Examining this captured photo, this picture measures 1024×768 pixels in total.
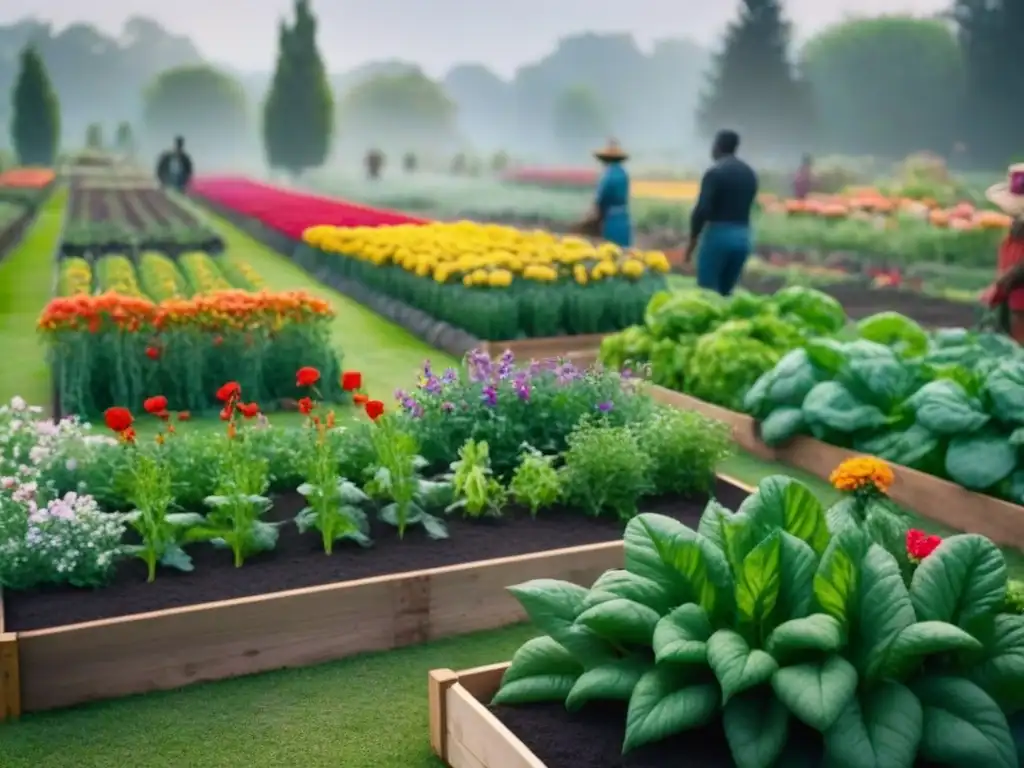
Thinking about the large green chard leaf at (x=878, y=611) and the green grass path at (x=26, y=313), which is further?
the green grass path at (x=26, y=313)

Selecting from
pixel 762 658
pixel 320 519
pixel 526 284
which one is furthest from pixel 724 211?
pixel 762 658

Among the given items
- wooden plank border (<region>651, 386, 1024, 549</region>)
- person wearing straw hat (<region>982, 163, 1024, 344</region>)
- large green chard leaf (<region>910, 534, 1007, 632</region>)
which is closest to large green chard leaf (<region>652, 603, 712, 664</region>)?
large green chard leaf (<region>910, 534, 1007, 632</region>)

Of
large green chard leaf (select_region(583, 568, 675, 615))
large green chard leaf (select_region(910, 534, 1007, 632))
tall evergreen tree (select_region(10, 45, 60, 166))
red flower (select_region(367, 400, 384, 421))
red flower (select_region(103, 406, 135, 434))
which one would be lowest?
large green chard leaf (select_region(583, 568, 675, 615))

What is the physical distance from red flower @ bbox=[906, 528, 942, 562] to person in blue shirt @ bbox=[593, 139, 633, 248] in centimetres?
857

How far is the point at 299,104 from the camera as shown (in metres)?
43.0

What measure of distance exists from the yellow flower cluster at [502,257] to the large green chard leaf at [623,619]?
21.6 ft

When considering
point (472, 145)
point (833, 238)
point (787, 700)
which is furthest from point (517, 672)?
point (472, 145)

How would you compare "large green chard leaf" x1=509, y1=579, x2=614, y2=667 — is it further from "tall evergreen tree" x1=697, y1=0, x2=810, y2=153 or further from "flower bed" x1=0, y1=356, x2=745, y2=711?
"tall evergreen tree" x1=697, y1=0, x2=810, y2=153

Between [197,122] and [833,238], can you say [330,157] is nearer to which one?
[197,122]

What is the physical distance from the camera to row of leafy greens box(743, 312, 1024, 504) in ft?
18.1

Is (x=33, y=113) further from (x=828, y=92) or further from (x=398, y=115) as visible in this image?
(x=398, y=115)

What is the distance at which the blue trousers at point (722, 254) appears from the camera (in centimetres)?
996

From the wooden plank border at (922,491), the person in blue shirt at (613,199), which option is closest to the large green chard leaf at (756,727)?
the wooden plank border at (922,491)

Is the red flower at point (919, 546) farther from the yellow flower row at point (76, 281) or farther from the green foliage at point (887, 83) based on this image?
the green foliage at point (887, 83)
